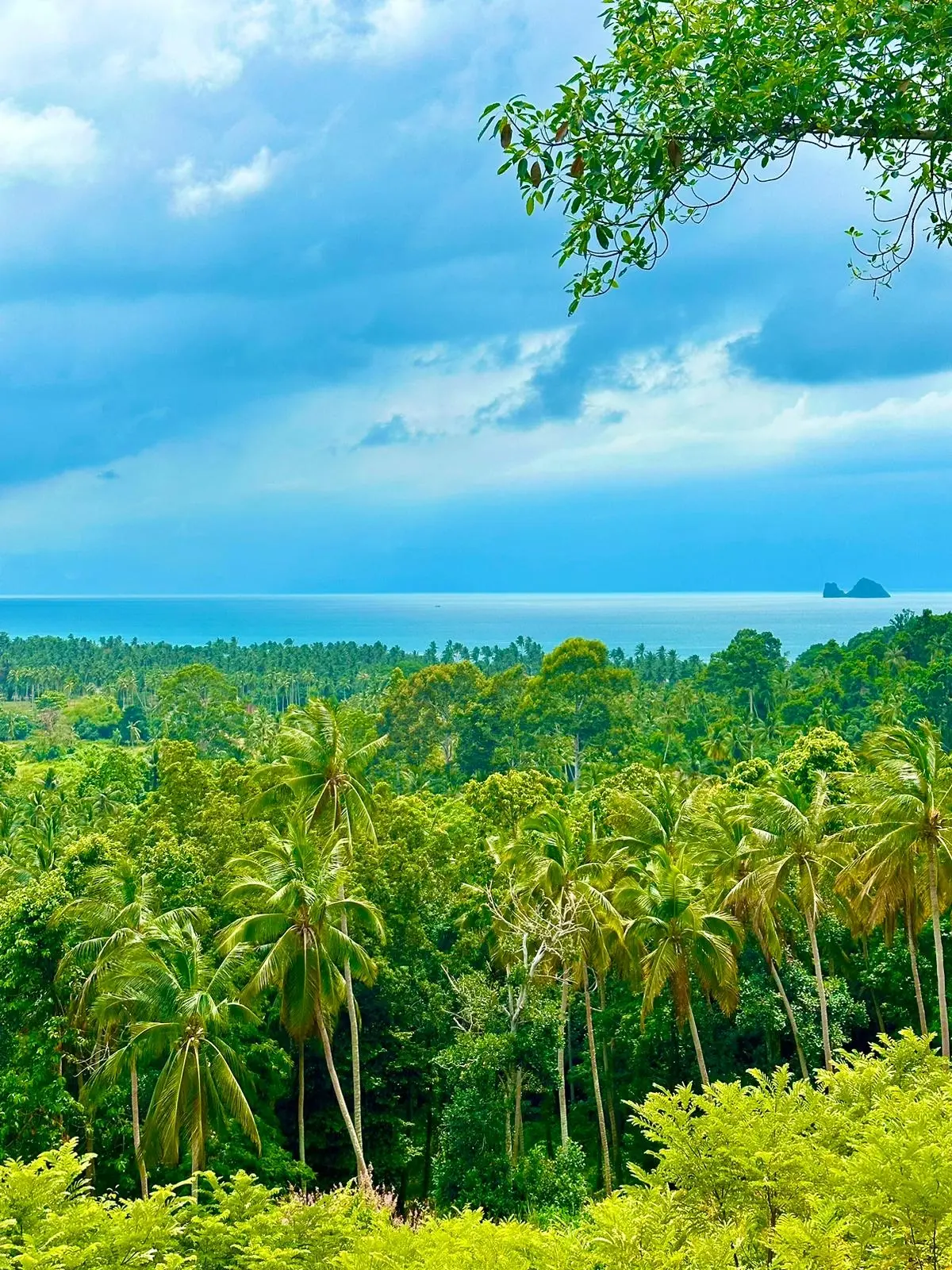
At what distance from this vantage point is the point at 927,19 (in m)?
4.64

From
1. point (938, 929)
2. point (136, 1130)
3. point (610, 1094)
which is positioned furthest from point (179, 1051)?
point (938, 929)

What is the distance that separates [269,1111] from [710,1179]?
53.6 feet

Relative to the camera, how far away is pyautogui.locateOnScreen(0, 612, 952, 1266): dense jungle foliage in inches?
453

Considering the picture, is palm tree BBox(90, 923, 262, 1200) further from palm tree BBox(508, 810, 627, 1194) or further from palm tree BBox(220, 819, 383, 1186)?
palm tree BBox(508, 810, 627, 1194)

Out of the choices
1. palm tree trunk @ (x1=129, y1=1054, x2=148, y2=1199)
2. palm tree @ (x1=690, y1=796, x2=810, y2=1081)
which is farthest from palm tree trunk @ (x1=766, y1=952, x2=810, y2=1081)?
palm tree trunk @ (x1=129, y1=1054, x2=148, y2=1199)

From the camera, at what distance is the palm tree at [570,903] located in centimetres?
2395

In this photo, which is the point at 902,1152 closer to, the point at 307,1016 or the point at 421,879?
the point at 307,1016

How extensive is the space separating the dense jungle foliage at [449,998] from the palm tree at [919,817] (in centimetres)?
7

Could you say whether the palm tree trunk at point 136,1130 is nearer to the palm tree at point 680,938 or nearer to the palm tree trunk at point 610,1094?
the palm tree at point 680,938

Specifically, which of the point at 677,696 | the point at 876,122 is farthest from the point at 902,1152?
the point at 677,696

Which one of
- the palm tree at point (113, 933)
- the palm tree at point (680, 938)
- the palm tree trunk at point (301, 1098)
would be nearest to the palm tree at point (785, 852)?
the palm tree at point (680, 938)

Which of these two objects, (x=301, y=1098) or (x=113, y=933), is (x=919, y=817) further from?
(x=113, y=933)

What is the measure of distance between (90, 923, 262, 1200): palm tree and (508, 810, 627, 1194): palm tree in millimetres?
6591

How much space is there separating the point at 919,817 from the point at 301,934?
12642mm
